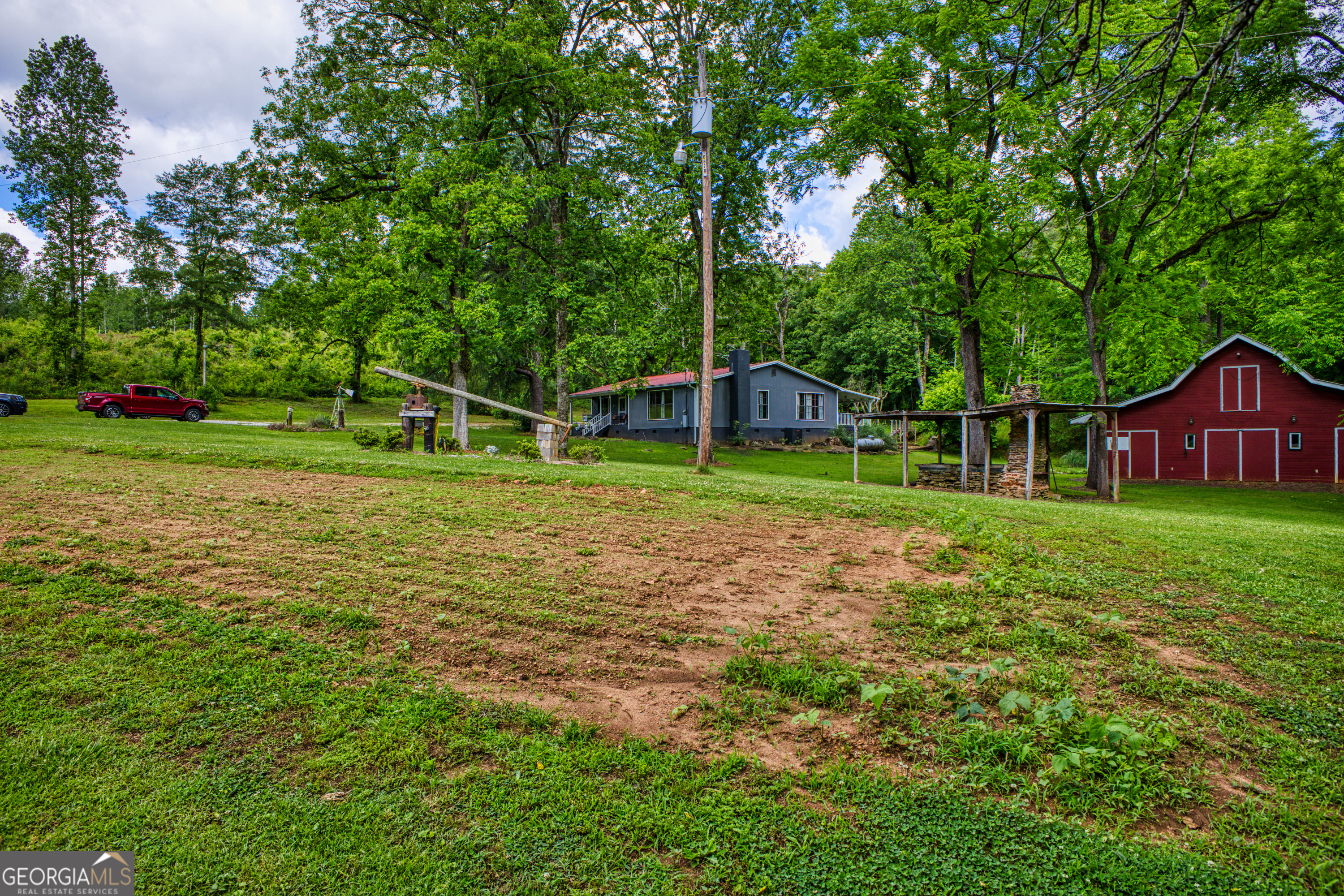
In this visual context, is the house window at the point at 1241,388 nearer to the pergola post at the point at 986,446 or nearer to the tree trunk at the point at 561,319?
the pergola post at the point at 986,446

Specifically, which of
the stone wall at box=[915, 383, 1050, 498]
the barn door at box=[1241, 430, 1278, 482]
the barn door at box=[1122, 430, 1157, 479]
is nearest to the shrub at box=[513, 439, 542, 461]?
the stone wall at box=[915, 383, 1050, 498]

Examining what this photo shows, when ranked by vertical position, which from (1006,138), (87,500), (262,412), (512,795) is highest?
(1006,138)

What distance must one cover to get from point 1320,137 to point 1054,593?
17205 millimetres

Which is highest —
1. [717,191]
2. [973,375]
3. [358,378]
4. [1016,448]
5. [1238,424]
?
[717,191]

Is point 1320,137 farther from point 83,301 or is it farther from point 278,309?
point 83,301

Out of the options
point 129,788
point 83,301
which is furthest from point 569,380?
point 83,301

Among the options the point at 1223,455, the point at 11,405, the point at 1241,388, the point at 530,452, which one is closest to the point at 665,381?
the point at 530,452

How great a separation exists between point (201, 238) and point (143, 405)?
A: 19266mm

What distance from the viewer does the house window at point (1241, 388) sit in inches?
875

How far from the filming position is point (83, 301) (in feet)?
112

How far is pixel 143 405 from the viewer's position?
2517 cm

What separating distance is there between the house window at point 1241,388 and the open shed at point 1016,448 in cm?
737

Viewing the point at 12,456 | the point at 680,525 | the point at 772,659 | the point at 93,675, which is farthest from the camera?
the point at 12,456

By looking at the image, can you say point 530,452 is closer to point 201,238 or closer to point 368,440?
point 368,440
